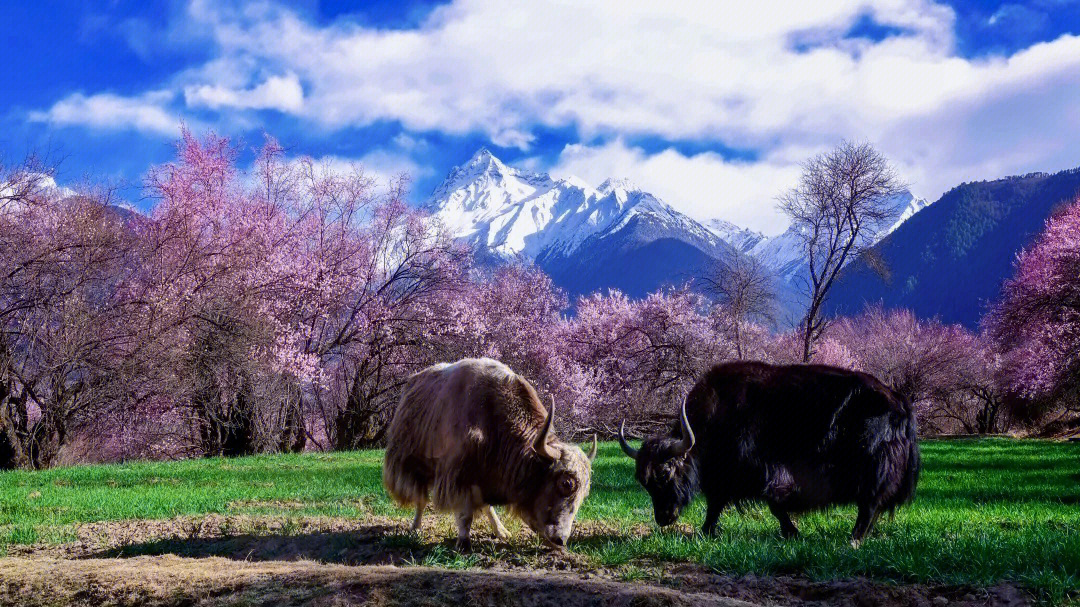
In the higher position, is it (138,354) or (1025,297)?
(1025,297)

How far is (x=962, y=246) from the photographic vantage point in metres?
136

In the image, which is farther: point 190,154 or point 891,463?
point 190,154

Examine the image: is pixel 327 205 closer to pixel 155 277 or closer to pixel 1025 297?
pixel 155 277

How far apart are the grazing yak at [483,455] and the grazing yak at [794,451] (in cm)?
83

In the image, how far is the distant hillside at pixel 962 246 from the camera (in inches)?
4877

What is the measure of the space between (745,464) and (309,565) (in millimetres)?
3652

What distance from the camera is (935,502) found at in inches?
418

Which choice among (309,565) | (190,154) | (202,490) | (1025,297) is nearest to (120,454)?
(190,154)

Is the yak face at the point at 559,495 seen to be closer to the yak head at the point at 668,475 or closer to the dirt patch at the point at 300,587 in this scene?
the yak head at the point at 668,475

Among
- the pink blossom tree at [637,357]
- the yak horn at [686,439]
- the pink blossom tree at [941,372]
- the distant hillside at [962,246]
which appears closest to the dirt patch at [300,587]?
the yak horn at [686,439]

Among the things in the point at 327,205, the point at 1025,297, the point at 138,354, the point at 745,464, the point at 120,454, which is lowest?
the point at 120,454

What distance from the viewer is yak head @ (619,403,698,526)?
276 inches

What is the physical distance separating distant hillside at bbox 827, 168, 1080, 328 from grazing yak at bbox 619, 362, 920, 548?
387 feet

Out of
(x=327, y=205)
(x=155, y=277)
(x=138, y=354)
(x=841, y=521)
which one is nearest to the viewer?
(x=841, y=521)
